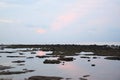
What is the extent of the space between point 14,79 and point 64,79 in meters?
7.09

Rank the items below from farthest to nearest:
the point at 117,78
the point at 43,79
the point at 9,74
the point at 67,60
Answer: the point at 67,60
the point at 9,74
the point at 117,78
the point at 43,79

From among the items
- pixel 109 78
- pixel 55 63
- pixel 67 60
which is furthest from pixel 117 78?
pixel 67 60

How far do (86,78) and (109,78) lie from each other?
3398 mm

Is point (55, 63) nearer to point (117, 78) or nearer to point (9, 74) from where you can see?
point (9, 74)

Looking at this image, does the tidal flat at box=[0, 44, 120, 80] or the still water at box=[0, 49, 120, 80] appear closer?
the tidal flat at box=[0, 44, 120, 80]

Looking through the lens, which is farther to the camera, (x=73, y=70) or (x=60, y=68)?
(x=60, y=68)

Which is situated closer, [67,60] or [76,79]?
[76,79]

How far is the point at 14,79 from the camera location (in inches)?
1379

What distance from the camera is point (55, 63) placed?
58.2m

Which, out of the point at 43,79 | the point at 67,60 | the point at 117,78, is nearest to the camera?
the point at 43,79

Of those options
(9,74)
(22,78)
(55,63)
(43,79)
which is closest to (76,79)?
(43,79)

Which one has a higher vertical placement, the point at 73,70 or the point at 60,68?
the point at 60,68

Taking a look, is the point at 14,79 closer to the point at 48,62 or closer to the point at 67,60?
the point at 48,62

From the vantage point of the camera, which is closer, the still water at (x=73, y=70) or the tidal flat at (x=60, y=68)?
the tidal flat at (x=60, y=68)
